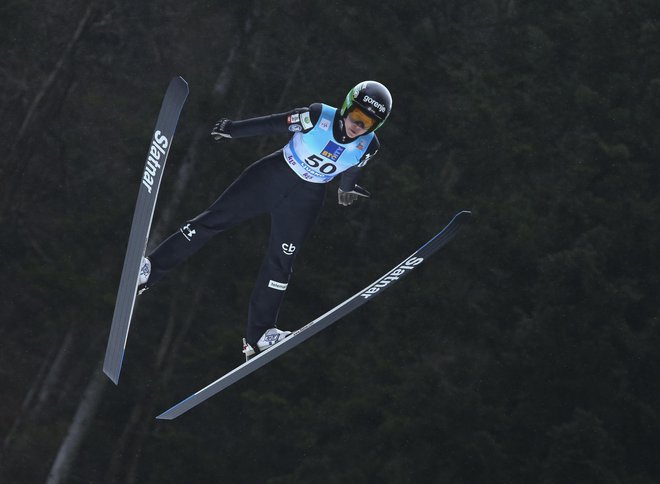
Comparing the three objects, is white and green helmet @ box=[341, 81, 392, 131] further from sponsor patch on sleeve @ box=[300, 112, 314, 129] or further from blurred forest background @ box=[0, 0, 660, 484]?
blurred forest background @ box=[0, 0, 660, 484]

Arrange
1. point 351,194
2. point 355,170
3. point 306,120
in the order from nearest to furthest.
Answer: point 306,120, point 355,170, point 351,194

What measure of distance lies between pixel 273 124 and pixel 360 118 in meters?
0.70

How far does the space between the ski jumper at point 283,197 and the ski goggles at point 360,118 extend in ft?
0.68

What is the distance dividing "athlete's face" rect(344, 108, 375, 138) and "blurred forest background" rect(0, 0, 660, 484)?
3.24 metres

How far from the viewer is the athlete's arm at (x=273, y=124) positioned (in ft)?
27.9

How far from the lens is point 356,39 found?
12.2m

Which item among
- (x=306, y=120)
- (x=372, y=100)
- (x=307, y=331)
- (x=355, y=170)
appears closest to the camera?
(x=372, y=100)

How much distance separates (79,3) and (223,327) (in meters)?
4.17

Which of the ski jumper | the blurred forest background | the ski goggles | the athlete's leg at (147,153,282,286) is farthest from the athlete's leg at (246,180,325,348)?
the blurred forest background

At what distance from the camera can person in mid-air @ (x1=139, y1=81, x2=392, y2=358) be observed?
8516mm

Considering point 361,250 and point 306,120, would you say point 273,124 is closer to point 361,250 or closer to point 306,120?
point 306,120

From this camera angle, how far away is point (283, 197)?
352 inches

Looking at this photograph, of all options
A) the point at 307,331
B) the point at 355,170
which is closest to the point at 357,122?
the point at 355,170

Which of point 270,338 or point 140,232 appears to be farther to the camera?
point 270,338
